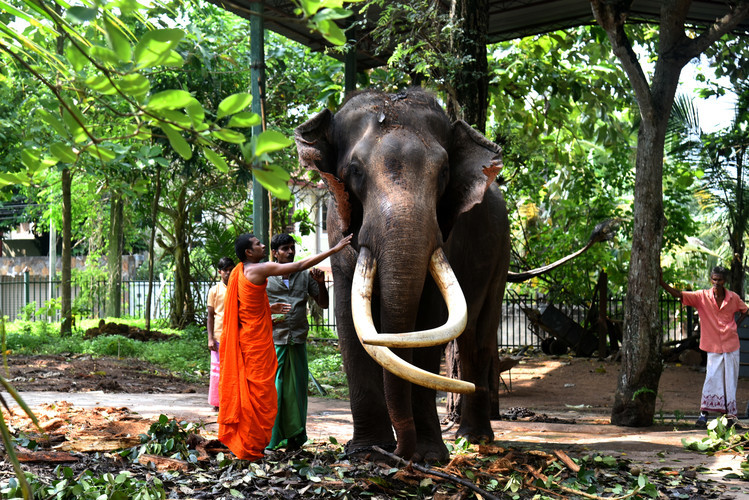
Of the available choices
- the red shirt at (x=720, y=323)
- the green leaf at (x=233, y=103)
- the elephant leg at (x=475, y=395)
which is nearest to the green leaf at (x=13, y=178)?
the green leaf at (x=233, y=103)

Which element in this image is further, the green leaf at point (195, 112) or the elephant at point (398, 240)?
the elephant at point (398, 240)

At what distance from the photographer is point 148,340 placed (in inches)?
630

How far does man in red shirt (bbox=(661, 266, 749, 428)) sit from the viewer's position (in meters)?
8.80

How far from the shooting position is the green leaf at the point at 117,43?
166 cm

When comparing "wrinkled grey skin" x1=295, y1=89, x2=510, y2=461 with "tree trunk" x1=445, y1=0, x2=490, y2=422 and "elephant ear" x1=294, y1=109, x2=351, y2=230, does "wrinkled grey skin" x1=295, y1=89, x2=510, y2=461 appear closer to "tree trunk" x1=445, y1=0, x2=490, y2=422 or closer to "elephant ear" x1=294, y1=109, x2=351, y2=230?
"elephant ear" x1=294, y1=109, x2=351, y2=230

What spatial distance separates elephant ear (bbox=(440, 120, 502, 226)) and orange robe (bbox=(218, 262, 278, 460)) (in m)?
1.53

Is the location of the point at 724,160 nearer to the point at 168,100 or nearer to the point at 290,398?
the point at 290,398

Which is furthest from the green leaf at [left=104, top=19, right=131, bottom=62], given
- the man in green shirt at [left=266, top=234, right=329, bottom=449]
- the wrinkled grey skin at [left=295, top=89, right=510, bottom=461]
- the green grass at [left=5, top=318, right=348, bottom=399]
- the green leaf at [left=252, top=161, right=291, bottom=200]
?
the green grass at [left=5, top=318, right=348, bottom=399]

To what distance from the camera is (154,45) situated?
1.77m

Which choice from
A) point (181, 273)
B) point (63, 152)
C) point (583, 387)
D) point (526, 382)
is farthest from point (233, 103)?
point (181, 273)

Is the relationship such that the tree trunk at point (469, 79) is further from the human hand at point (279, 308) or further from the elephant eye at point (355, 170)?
the elephant eye at point (355, 170)

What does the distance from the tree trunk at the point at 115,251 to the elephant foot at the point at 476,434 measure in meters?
14.2

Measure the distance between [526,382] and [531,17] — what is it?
615cm

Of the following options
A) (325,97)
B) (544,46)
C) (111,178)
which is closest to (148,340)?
(111,178)
